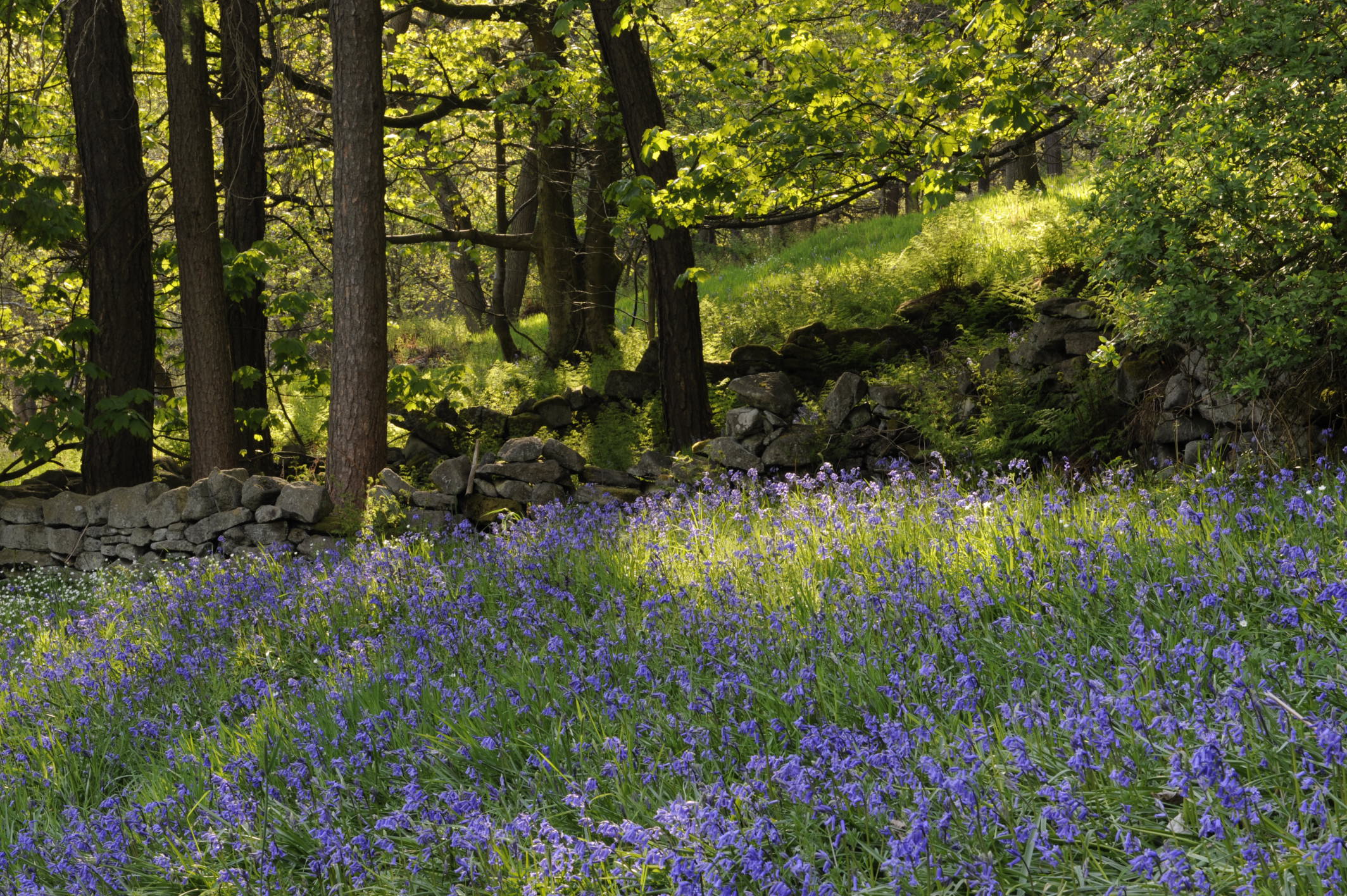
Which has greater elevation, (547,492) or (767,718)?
(547,492)

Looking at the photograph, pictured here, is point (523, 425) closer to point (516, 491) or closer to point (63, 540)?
point (516, 491)

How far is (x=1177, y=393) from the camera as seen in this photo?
702cm

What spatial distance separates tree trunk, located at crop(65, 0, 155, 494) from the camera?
407 inches

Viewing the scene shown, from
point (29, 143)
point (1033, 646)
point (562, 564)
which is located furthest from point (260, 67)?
point (1033, 646)

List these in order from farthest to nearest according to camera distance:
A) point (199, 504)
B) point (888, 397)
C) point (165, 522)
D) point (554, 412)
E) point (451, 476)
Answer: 1. point (554, 412)
2. point (165, 522)
3. point (199, 504)
4. point (888, 397)
5. point (451, 476)

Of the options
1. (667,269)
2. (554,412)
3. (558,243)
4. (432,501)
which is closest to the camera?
(432,501)

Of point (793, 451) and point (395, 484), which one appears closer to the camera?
point (395, 484)

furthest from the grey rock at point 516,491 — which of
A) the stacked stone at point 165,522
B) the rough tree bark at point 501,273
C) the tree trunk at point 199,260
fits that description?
the rough tree bark at point 501,273

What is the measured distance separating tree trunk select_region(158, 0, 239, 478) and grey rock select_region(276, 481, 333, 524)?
72.2 inches

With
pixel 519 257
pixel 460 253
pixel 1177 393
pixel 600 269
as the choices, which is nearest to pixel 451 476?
pixel 1177 393

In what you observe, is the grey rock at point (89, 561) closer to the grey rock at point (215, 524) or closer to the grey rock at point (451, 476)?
the grey rock at point (215, 524)

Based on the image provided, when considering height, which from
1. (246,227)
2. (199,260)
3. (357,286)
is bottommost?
(357,286)

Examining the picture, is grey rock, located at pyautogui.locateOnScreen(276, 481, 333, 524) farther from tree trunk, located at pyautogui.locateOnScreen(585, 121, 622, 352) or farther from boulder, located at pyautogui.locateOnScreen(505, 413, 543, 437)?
tree trunk, located at pyautogui.locateOnScreen(585, 121, 622, 352)

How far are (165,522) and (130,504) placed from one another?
0.55 meters
